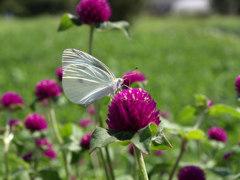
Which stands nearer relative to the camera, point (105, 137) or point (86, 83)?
point (105, 137)

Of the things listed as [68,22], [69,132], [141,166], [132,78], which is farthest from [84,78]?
[141,166]

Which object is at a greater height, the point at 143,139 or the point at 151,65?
the point at 143,139

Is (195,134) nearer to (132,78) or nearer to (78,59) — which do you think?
(132,78)

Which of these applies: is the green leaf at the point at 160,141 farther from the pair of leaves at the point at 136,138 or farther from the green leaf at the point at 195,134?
the green leaf at the point at 195,134

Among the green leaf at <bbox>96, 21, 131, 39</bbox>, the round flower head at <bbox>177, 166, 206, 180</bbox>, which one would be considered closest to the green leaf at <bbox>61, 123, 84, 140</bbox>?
the green leaf at <bbox>96, 21, 131, 39</bbox>

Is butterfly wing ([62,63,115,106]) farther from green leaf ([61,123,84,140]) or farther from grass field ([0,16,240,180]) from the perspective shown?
grass field ([0,16,240,180])

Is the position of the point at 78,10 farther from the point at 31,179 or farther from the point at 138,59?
the point at 138,59
